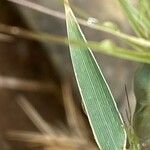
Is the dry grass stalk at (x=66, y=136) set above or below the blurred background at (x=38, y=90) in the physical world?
below

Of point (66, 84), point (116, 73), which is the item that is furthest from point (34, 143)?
point (116, 73)

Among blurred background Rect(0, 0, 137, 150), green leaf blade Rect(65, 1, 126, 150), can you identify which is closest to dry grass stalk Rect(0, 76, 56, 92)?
blurred background Rect(0, 0, 137, 150)

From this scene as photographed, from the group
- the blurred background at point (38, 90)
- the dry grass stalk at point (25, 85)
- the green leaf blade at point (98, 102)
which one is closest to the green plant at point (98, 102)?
the green leaf blade at point (98, 102)

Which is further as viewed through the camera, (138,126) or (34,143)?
(34,143)

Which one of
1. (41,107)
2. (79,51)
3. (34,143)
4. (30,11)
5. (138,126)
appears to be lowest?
(138,126)

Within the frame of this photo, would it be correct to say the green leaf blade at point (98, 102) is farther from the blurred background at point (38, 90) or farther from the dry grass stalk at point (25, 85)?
the dry grass stalk at point (25, 85)

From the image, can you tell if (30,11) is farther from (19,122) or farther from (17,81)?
(19,122)

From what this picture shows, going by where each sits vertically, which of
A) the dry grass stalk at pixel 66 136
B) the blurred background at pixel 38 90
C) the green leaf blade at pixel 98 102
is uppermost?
the blurred background at pixel 38 90
